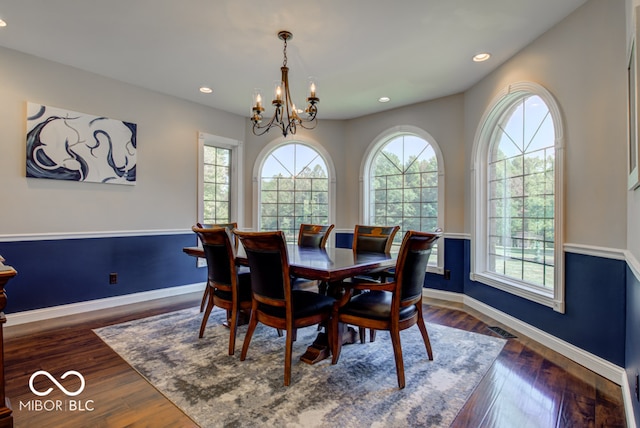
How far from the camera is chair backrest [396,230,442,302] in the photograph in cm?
209

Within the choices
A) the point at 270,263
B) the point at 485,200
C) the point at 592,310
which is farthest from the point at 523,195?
the point at 270,263

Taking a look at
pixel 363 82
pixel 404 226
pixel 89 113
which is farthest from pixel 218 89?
pixel 404 226

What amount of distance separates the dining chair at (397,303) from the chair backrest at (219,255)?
0.91m

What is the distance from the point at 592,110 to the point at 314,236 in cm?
268

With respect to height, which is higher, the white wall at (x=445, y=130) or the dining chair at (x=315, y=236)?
the white wall at (x=445, y=130)

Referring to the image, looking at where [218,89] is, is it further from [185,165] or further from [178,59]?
[185,165]

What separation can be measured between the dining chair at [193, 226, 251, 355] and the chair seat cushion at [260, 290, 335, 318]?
370 millimetres

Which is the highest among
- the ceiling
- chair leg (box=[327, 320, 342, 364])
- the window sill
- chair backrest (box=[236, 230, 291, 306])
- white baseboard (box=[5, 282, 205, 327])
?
the ceiling

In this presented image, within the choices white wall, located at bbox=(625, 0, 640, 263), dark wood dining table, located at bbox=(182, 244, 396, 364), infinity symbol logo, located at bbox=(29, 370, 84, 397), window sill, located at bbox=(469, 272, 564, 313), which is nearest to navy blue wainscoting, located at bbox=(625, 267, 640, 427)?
white wall, located at bbox=(625, 0, 640, 263)

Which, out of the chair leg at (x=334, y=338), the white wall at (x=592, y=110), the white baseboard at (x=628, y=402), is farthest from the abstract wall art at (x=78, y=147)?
the white baseboard at (x=628, y=402)

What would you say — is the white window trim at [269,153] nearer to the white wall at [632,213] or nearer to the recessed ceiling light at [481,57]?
the recessed ceiling light at [481,57]

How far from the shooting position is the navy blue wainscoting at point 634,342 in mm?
1541

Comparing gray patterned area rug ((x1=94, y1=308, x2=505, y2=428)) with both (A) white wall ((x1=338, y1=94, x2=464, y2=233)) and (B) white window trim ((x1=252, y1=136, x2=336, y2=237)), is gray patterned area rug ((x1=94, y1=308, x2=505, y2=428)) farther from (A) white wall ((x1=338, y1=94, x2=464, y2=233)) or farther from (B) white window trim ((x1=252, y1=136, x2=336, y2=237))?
(B) white window trim ((x1=252, y1=136, x2=336, y2=237))

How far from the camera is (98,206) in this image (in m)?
3.70
